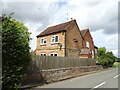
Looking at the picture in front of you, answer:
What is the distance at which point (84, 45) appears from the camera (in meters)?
27.7

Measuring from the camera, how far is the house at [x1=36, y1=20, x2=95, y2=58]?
20969 millimetres

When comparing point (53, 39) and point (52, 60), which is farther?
point (53, 39)

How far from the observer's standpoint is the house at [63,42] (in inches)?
826

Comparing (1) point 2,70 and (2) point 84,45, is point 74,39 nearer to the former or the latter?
(2) point 84,45

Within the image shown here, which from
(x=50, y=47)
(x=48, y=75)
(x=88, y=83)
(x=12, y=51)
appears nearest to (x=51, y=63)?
(x=48, y=75)

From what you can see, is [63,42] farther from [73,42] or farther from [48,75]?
[48,75]

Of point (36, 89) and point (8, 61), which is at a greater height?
point (8, 61)

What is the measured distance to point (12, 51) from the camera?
6672mm

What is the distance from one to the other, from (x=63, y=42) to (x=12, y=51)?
47.4 ft

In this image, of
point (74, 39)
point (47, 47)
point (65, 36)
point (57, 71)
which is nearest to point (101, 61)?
point (74, 39)

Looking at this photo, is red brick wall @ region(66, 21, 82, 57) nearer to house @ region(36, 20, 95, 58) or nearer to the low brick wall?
house @ region(36, 20, 95, 58)

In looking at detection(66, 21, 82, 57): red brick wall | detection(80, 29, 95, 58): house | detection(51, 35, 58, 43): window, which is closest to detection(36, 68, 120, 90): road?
detection(66, 21, 82, 57): red brick wall

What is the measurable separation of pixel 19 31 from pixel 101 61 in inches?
830

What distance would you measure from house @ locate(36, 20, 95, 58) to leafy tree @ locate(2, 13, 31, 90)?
13.8 metres
